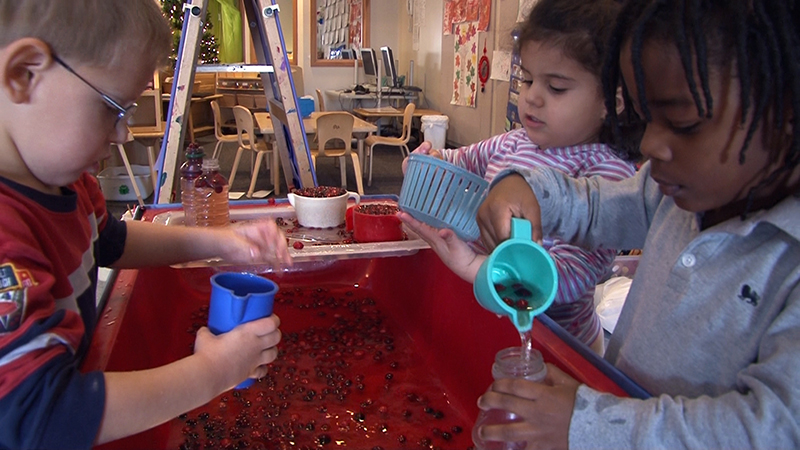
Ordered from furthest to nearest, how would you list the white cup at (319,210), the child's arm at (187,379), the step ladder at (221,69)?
the step ladder at (221,69), the white cup at (319,210), the child's arm at (187,379)

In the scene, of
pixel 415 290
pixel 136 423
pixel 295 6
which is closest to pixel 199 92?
pixel 295 6

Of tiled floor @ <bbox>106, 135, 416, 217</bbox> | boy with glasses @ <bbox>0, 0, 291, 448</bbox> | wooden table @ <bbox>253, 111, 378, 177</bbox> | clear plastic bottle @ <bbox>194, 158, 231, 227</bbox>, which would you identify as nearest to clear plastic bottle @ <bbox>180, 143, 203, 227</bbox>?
clear plastic bottle @ <bbox>194, 158, 231, 227</bbox>

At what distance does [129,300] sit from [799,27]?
99cm

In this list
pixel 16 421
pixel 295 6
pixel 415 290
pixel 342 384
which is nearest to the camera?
pixel 16 421

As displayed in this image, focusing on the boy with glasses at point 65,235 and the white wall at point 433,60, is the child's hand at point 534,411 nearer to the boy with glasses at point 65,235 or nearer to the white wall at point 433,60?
the boy with glasses at point 65,235

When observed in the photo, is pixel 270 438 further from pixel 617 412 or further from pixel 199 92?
pixel 199 92

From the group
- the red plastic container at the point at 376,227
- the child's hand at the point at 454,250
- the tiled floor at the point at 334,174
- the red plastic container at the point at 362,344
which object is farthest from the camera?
the tiled floor at the point at 334,174

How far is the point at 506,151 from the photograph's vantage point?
1.24 meters

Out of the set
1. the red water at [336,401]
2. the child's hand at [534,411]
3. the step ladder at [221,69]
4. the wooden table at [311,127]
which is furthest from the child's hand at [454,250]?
the wooden table at [311,127]

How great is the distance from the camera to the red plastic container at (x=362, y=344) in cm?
90

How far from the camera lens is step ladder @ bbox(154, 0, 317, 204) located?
6.44ft

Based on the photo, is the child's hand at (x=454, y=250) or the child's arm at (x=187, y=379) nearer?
the child's arm at (x=187, y=379)

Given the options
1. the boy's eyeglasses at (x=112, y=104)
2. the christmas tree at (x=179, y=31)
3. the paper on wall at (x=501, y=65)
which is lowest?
the boy's eyeglasses at (x=112, y=104)

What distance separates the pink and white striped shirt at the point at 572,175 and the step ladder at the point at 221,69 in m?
0.99
